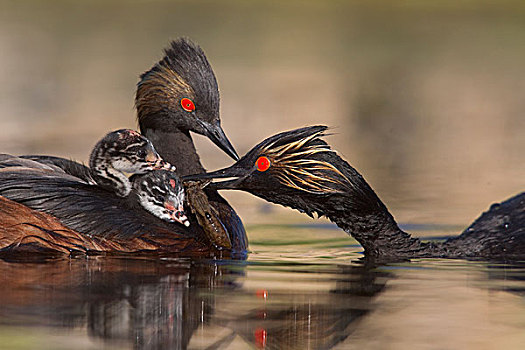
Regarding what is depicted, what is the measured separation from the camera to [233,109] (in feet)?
38.5

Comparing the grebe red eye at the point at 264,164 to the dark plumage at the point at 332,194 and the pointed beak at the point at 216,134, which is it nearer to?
the dark plumage at the point at 332,194

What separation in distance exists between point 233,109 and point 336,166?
17.4ft

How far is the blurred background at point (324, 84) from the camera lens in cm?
1028

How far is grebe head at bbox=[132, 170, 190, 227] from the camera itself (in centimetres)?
701

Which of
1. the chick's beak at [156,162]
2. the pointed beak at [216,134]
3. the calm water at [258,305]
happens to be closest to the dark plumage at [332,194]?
the calm water at [258,305]

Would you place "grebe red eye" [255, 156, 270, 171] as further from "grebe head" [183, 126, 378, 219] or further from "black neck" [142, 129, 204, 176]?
"black neck" [142, 129, 204, 176]

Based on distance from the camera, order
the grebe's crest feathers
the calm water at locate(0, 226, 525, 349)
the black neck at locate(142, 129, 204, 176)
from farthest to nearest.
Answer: the black neck at locate(142, 129, 204, 176) < the grebe's crest feathers < the calm water at locate(0, 226, 525, 349)

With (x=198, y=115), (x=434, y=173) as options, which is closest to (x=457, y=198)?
(x=434, y=173)

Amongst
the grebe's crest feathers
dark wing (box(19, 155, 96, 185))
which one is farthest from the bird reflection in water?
dark wing (box(19, 155, 96, 185))

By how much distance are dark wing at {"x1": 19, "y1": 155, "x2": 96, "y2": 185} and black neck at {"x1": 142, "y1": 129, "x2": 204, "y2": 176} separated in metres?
0.56

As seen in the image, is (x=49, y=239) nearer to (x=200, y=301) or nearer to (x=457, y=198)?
(x=200, y=301)

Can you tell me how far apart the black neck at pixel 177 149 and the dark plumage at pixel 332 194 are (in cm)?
96

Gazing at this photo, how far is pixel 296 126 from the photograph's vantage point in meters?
11.0

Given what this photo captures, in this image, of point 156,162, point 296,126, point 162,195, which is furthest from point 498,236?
point 296,126
